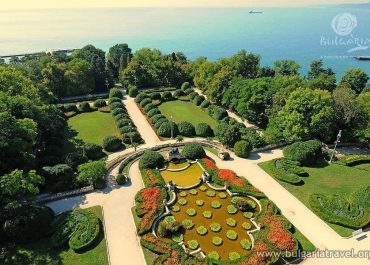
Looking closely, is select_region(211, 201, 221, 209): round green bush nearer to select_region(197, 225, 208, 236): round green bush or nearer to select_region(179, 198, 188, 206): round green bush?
select_region(179, 198, 188, 206): round green bush

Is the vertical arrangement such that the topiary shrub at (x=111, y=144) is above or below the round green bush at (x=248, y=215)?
above

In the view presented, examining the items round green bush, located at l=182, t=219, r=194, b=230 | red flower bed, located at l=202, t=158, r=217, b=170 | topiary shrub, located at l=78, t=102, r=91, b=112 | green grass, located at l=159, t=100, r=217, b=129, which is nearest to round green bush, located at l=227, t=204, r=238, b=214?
round green bush, located at l=182, t=219, r=194, b=230

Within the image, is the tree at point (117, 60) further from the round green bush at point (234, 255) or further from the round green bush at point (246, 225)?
the round green bush at point (234, 255)

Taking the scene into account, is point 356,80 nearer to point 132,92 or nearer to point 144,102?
point 144,102

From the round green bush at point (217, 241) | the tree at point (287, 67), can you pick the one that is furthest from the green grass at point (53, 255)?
the tree at point (287, 67)

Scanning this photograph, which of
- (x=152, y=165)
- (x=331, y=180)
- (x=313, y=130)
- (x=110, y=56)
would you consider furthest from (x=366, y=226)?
(x=110, y=56)
